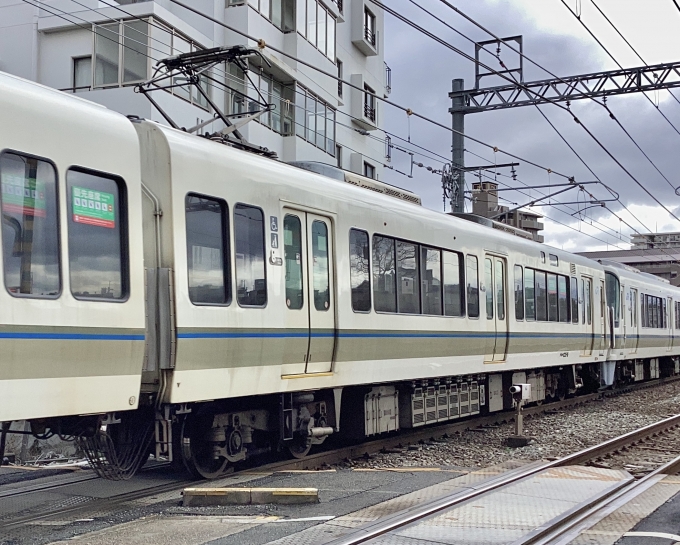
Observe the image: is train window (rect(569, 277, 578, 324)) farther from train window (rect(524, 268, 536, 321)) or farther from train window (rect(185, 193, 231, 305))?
train window (rect(185, 193, 231, 305))

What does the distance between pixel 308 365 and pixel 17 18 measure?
1582cm

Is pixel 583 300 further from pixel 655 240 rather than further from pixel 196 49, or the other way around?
pixel 655 240

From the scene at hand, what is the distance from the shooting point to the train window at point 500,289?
540 inches

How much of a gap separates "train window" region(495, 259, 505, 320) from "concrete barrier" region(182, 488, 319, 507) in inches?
285

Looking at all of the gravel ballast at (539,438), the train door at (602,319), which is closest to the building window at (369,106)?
the train door at (602,319)

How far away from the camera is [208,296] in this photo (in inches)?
291

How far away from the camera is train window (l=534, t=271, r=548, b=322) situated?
15.6 metres

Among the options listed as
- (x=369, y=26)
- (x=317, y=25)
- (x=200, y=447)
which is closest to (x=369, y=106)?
(x=369, y=26)

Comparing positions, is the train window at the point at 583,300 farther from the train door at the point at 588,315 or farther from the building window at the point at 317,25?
the building window at the point at 317,25

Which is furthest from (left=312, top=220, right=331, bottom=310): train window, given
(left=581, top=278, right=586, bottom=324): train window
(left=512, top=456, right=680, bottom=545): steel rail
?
(left=581, top=278, right=586, bottom=324): train window

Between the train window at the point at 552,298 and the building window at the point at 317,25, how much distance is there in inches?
452

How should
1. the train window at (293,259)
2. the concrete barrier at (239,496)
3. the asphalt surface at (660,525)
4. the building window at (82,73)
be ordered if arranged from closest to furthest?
the asphalt surface at (660,525)
the concrete barrier at (239,496)
the train window at (293,259)
the building window at (82,73)

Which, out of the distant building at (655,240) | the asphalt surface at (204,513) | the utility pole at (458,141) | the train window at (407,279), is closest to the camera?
the asphalt surface at (204,513)

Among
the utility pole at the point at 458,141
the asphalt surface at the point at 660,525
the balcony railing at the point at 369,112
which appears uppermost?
the balcony railing at the point at 369,112
